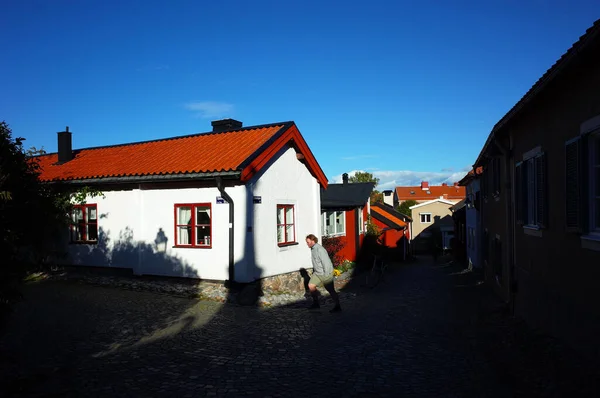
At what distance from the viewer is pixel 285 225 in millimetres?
15414

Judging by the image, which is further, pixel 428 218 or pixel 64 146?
pixel 428 218

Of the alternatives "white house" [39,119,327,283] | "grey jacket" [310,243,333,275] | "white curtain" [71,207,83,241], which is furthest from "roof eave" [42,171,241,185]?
"grey jacket" [310,243,333,275]

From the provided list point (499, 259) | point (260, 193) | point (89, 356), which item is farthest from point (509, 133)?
point (89, 356)

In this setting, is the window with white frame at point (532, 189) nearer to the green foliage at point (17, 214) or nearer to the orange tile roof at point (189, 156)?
the orange tile roof at point (189, 156)

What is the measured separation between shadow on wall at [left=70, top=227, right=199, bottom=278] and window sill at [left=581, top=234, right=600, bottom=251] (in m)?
9.73

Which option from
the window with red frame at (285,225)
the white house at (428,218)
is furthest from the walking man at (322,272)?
the white house at (428,218)

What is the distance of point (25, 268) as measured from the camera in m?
5.45

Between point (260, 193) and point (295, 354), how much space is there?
6.77 m

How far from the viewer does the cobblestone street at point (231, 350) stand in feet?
19.4

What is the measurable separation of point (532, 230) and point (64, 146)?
15.8m

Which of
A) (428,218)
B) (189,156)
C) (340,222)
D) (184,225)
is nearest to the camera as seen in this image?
(184,225)

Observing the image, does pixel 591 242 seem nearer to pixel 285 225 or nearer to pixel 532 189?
pixel 532 189

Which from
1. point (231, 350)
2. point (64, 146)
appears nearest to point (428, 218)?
point (64, 146)

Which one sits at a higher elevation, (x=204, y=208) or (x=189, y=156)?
(x=189, y=156)
